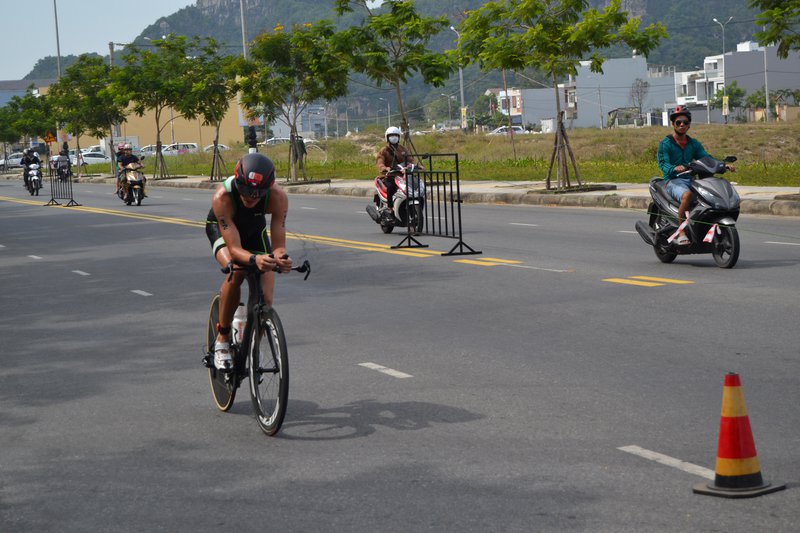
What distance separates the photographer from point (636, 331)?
9.42m

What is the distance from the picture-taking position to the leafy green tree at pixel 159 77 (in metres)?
50.2

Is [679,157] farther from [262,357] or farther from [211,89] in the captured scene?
[211,89]

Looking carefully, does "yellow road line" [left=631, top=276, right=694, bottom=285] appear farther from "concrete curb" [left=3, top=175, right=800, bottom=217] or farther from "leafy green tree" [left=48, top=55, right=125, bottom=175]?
"leafy green tree" [left=48, top=55, right=125, bottom=175]

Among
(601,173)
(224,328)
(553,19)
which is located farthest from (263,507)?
(601,173)

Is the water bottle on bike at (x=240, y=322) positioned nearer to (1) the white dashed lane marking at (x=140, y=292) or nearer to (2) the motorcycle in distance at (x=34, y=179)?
(1) the white dashed lane marking at (x=140, y=292)

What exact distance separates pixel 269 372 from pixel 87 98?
184ft

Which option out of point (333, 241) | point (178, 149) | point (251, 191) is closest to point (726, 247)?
point (333, 241)

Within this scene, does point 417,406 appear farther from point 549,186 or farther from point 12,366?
point 549,186

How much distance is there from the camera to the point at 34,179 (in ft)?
146

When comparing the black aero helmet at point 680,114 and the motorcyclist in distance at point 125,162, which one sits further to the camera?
the motorcyclist in distance at point 125,162

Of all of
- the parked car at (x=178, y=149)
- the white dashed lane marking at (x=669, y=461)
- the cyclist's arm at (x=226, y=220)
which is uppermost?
the parked car at (x=178, y=149)

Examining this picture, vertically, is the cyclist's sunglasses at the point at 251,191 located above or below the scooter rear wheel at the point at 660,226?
above

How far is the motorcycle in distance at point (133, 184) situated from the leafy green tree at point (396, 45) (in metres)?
6.84

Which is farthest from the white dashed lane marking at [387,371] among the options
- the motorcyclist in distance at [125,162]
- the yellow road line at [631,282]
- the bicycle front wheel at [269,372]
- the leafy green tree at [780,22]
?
the motorcyclist in distance at [125,162]
